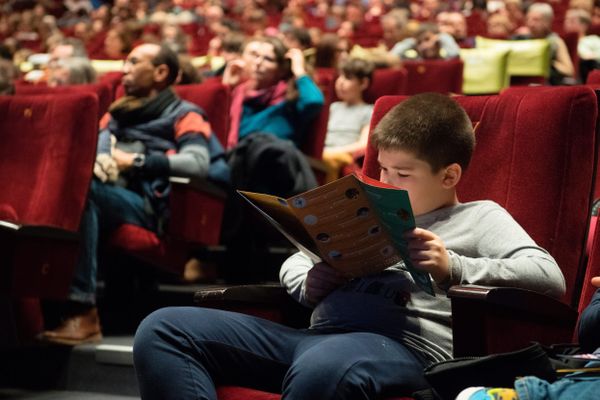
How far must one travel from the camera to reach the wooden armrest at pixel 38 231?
155 centimetres

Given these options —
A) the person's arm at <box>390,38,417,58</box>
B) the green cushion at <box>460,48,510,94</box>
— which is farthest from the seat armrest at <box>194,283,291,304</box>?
the person's arm at <box>390,38,417,58</box>

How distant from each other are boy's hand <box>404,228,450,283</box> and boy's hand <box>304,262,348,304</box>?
129 mm

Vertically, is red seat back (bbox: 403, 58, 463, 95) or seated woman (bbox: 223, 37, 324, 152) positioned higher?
seated woman (bbox: 223, 37, 324, 152)

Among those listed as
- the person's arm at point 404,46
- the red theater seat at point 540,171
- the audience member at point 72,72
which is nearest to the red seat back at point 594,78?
the red theater seat at point 540,171

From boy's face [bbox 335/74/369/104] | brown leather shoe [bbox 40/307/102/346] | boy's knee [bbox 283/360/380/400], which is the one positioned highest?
boy's knee [bbox 283/360/380/400]

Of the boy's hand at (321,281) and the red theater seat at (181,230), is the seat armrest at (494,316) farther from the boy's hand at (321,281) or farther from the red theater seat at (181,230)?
the red theater seat at (181,230)

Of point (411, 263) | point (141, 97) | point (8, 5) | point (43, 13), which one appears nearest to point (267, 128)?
point (141, 97)

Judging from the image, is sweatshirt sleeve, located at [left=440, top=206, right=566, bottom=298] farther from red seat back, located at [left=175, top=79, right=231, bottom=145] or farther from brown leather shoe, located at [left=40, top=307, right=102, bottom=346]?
red seat back, located at [left=175, top=79, right=231, bottom=145]

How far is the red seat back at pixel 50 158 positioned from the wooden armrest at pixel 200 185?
0.20 metres

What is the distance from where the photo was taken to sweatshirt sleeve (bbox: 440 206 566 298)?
3.16ft

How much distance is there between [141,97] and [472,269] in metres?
1.29

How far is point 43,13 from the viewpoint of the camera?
7.32 metres

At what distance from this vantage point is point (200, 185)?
75.3 inches

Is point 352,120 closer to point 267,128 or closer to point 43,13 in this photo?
point 267,128
